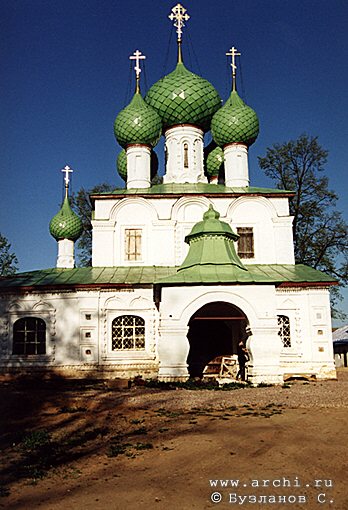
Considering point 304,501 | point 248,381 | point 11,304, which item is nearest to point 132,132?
point 11,304

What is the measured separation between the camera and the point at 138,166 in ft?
58.7

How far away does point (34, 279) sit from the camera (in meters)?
15.4

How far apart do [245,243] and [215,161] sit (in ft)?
15.2

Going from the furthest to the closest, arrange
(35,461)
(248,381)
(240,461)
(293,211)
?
(293,211) < (248,381) < (35,461) < (240,461)

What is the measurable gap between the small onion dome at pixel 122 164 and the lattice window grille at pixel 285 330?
29.0 ft

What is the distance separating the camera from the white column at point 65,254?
1770 cm

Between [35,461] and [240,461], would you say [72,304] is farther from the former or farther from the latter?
[240,461]

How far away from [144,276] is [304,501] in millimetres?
10978

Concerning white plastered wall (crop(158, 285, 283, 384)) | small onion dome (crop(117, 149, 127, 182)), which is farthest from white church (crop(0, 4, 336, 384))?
small onion dome (crop(117, 149, 127, 182))

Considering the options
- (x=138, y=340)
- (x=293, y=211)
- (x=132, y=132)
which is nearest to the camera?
(x=138, y=340)

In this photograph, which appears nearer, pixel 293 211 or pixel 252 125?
pixel 252 125

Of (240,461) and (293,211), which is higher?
(293,211)

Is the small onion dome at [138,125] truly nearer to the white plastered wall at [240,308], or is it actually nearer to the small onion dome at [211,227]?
the small onion dome at [211,227]

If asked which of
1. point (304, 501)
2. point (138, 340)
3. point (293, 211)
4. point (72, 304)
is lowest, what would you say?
point (304, 501)
